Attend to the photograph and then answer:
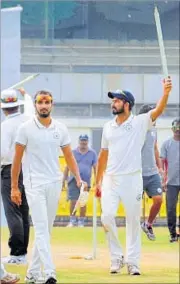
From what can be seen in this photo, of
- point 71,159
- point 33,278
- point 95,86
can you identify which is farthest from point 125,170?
point 95,86

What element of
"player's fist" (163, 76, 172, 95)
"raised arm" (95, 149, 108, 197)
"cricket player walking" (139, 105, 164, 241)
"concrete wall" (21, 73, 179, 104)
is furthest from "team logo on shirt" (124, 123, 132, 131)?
"concrete wall" (21, 73, 179, 104)

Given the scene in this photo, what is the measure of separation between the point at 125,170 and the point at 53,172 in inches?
38.3

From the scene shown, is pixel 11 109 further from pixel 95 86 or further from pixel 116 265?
pixel 95 86

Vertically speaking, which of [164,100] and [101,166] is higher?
[164,100]

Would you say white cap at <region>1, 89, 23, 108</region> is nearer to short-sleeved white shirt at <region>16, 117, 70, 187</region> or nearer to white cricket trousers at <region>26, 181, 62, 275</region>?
short-sleeved white shirt at <region>16, 117, 70, 187</region>

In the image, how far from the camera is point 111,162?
10.4 meters

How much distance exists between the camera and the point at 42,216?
9.46 metres

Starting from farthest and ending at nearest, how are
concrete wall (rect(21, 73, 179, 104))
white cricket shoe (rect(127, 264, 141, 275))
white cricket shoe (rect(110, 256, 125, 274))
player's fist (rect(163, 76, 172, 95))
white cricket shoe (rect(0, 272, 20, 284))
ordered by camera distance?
concrete wall (rect(21, 73, 179, 104)), white cricket shoe (rect(110, 256, 125, 274)), white cricket shoe (rect(127, 264, 141, 275)), player's fist (rect(163, 76, 172, 95)), white cricket shoe (rect(0, 272, 20, 284))

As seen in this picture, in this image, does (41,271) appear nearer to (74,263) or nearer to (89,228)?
(74,263)

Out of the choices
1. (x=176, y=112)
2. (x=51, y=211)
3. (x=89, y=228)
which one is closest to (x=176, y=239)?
(x=89, y=228)

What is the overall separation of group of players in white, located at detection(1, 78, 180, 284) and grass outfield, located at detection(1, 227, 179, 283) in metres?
→ 0.31

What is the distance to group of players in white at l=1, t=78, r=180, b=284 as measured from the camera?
31.3 ft

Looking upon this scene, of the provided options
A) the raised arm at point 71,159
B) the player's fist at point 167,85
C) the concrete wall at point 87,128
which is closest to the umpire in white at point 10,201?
the raised arm at point 71,159

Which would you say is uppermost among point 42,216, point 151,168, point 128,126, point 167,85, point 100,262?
point 167,85
